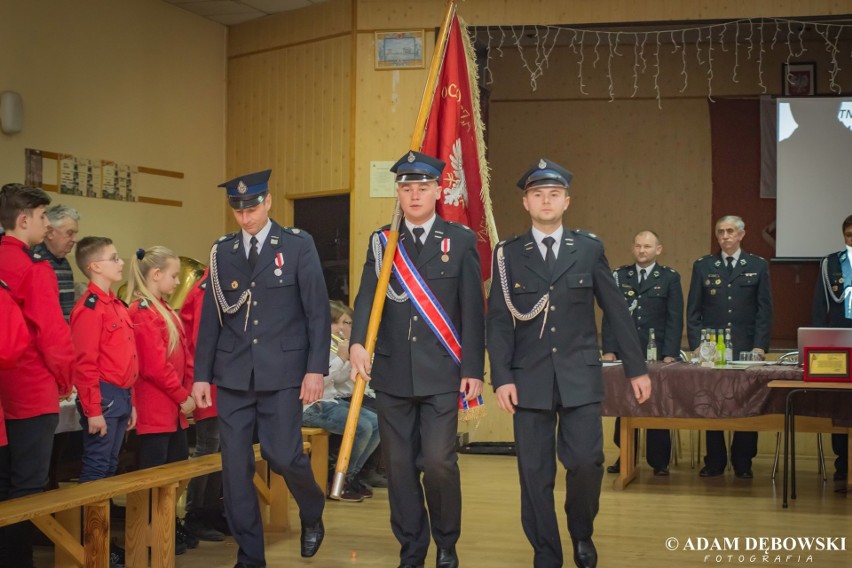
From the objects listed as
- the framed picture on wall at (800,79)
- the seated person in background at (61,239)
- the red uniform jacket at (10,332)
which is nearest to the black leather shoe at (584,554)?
the red uniform jacket at (10,332)

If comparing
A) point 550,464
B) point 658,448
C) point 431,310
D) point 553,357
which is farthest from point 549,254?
point 658,448

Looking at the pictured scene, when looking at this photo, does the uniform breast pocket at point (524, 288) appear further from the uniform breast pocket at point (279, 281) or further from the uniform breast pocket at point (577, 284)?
the uniform breast pocket at point (279, 281)

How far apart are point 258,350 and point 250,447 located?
1.28 ft

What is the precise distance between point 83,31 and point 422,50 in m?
2.68

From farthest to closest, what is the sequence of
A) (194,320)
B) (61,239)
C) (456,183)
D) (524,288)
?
(61,239) → (194,320) → (456,183) → (524,288)

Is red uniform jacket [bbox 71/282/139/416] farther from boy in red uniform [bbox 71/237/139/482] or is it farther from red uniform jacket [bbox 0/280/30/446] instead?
red uniform jacket [bbox 0/280/30/446]

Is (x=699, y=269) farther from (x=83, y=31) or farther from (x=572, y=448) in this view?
(x=83, y=31)

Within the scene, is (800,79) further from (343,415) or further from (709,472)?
(343,415)

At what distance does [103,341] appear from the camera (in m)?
4.49

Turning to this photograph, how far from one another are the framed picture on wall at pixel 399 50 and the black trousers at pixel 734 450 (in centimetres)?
380

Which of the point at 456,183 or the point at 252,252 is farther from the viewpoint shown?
the point at 456,183

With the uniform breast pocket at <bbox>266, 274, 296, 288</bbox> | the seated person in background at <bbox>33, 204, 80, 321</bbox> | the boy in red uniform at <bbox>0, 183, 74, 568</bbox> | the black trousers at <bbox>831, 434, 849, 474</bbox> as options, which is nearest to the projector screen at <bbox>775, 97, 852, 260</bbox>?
the black trousers at <bbox>831, 434, 849, 474</bbox>

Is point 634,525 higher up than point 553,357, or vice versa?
point 553,357

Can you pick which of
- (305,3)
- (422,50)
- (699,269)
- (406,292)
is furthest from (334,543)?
(305,3)
